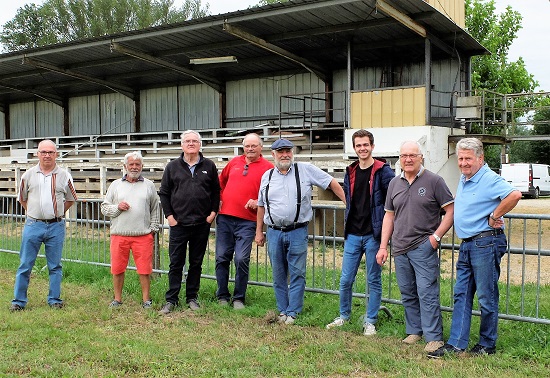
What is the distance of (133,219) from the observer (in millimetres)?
6691

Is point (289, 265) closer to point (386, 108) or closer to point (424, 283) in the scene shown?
point (424, 283)

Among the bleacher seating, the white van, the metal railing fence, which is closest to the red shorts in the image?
the metal railing fence

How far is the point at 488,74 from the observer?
26.0 meters

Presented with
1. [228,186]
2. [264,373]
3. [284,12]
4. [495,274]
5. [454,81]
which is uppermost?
[284,12]

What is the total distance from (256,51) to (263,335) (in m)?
12.7

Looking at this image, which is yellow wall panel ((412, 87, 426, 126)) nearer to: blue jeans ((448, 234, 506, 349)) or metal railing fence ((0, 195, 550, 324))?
metal railing fence ((0, 195, 550, 324))

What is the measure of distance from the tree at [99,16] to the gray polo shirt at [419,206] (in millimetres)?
38622

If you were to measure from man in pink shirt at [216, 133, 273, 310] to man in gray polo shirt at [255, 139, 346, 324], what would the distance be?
0.31m

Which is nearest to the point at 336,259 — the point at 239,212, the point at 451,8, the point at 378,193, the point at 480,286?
the point at 239,212

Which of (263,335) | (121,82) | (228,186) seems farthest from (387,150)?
(121,82)

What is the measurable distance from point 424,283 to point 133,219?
325 centimetres

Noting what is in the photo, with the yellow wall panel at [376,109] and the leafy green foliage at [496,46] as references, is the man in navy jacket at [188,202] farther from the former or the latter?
the leafy green foliage at [496,46]

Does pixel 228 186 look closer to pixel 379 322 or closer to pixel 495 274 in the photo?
pixel 379 322

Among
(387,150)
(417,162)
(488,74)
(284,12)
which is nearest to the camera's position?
(417,162)
